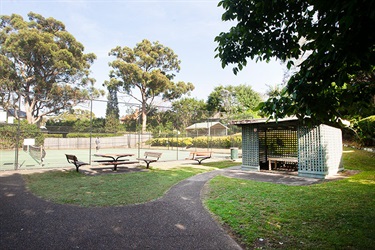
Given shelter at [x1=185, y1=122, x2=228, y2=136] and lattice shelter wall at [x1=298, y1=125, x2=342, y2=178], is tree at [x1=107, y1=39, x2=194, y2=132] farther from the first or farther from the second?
lattice shelter wall at [x1=298, y1=125, x2=342, y2=178]

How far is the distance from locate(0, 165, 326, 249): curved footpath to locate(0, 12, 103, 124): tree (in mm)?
26209

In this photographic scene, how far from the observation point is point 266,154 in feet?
43.9

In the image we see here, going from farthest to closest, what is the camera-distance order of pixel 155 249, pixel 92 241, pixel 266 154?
pixel 266 154 → pixel 92 241 → pixel 155 249

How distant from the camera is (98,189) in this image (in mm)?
7426

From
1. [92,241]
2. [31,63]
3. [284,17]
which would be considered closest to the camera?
[92,241]

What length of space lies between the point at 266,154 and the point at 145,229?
10.7m

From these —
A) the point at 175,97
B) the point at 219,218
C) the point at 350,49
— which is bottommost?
the point at 219,218

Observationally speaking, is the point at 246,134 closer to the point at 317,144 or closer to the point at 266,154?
the point at 266,154

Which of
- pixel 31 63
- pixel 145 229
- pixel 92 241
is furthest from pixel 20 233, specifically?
pixel 31 63

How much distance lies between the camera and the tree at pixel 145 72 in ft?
141

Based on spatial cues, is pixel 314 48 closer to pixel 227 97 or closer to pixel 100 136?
pixel 100 136

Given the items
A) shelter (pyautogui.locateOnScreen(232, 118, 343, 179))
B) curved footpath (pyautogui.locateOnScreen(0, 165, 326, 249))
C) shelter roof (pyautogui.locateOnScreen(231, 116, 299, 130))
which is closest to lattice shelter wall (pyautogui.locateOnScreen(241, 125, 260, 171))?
shelter (pyautogui.locateOnScreen(232, 118, 343, 179))

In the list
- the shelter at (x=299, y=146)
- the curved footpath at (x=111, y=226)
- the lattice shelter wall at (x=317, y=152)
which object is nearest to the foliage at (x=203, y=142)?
the shelter at (x=299, y=146)

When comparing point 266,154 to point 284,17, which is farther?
point 266,154
